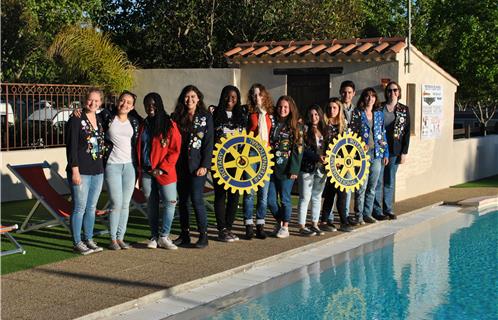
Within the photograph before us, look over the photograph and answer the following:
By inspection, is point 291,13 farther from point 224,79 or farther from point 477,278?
point 477,278

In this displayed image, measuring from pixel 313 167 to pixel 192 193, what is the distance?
1811mm

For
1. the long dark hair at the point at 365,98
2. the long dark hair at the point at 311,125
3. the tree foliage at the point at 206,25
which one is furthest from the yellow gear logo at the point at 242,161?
the tree foliage at the point at 206,25

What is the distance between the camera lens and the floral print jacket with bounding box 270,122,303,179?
8630mm

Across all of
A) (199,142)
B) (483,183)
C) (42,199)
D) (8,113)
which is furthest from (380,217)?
(483,183)

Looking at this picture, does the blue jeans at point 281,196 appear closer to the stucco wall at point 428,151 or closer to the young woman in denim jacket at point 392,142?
the young woman in denim jacket at point 392,142

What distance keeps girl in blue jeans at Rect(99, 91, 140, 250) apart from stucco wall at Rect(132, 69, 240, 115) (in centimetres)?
596

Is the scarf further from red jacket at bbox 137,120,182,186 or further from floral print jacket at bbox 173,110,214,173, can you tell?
red jacket at bbox 137,120,182,186

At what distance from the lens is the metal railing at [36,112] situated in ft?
40.8

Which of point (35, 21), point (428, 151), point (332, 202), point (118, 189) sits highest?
point (35, 21)

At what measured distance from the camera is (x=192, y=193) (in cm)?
799

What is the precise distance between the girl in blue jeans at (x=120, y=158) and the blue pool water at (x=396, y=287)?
6.94 feet

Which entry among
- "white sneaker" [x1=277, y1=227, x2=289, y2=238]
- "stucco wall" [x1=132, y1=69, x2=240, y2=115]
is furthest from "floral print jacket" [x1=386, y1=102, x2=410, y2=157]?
"stucco wall" [x1=132, y1=69, x2=240, y2=115]

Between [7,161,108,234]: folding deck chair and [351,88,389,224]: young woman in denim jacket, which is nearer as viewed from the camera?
[7,161,108,234]: folding deck chair

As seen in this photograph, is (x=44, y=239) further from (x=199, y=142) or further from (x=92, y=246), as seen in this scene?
(x=199, y=142)
